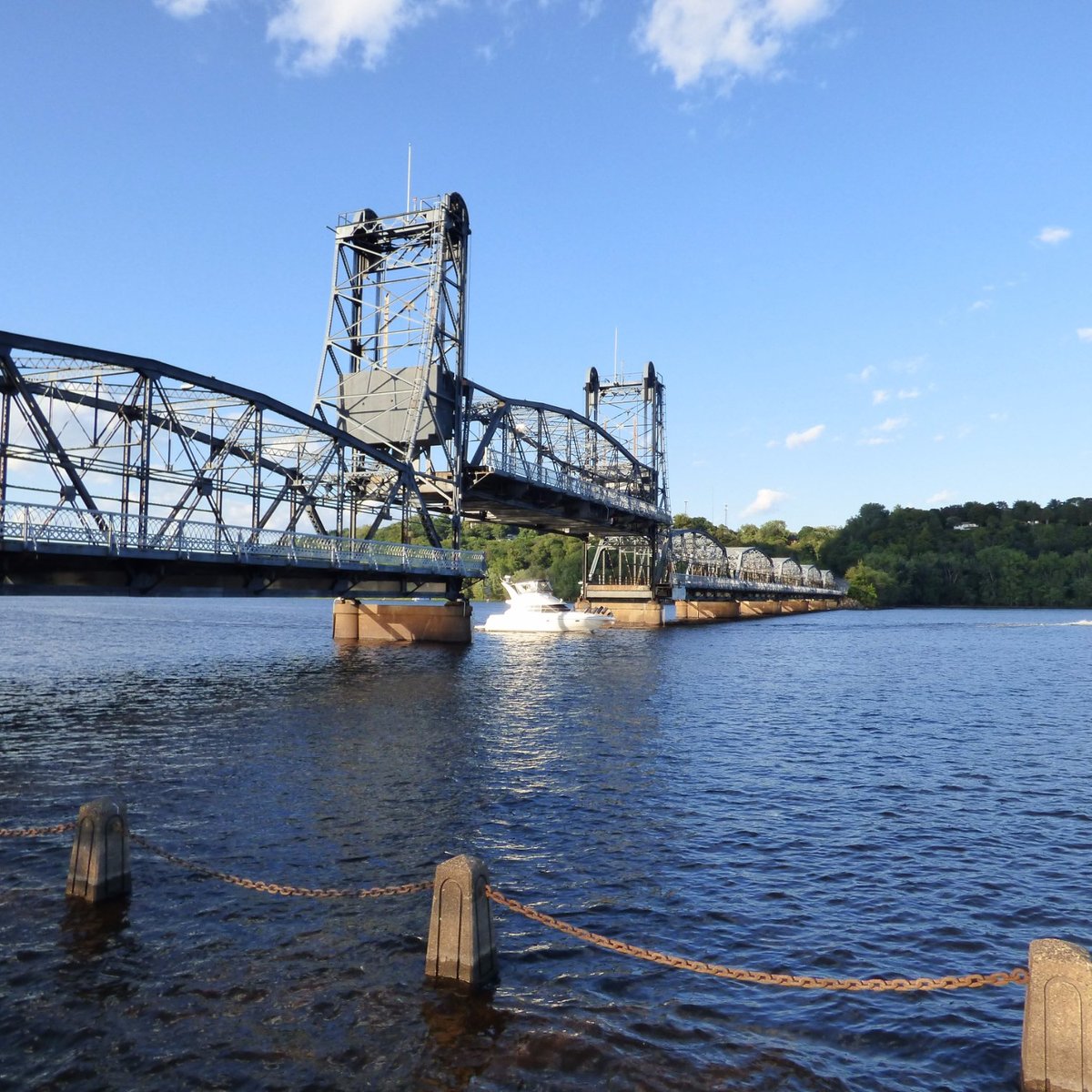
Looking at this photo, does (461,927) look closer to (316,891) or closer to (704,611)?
(316,891)

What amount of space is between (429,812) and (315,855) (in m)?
3.62

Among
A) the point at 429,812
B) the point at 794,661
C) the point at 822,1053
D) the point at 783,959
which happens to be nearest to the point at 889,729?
the point at 429,812

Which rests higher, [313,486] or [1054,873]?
[313,486]

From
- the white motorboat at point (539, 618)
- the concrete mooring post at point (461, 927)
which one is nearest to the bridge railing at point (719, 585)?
the white motorboat at point (539, 618)

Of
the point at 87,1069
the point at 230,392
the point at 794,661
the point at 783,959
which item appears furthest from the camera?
the point at 794,661

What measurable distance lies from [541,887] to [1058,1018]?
8.29 m

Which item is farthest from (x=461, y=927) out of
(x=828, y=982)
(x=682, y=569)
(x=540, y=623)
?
(x=682, y=569)

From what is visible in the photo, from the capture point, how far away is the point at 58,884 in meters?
13.5

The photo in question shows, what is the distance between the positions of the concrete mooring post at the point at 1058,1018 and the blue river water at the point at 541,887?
4.74 ft

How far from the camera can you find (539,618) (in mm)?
95188

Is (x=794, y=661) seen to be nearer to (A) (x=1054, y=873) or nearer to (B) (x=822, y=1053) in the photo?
(A) (x=1054, y=873)

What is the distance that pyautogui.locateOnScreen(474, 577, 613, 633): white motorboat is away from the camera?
311ft

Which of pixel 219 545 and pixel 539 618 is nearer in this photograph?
pixel 219 545

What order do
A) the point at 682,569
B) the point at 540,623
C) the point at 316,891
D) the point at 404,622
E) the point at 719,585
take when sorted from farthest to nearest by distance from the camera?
1. the point at 682,569
2. the point at 719,585
3. the point at 540,623
4. the point at 404,622
5. the point at 316,891
